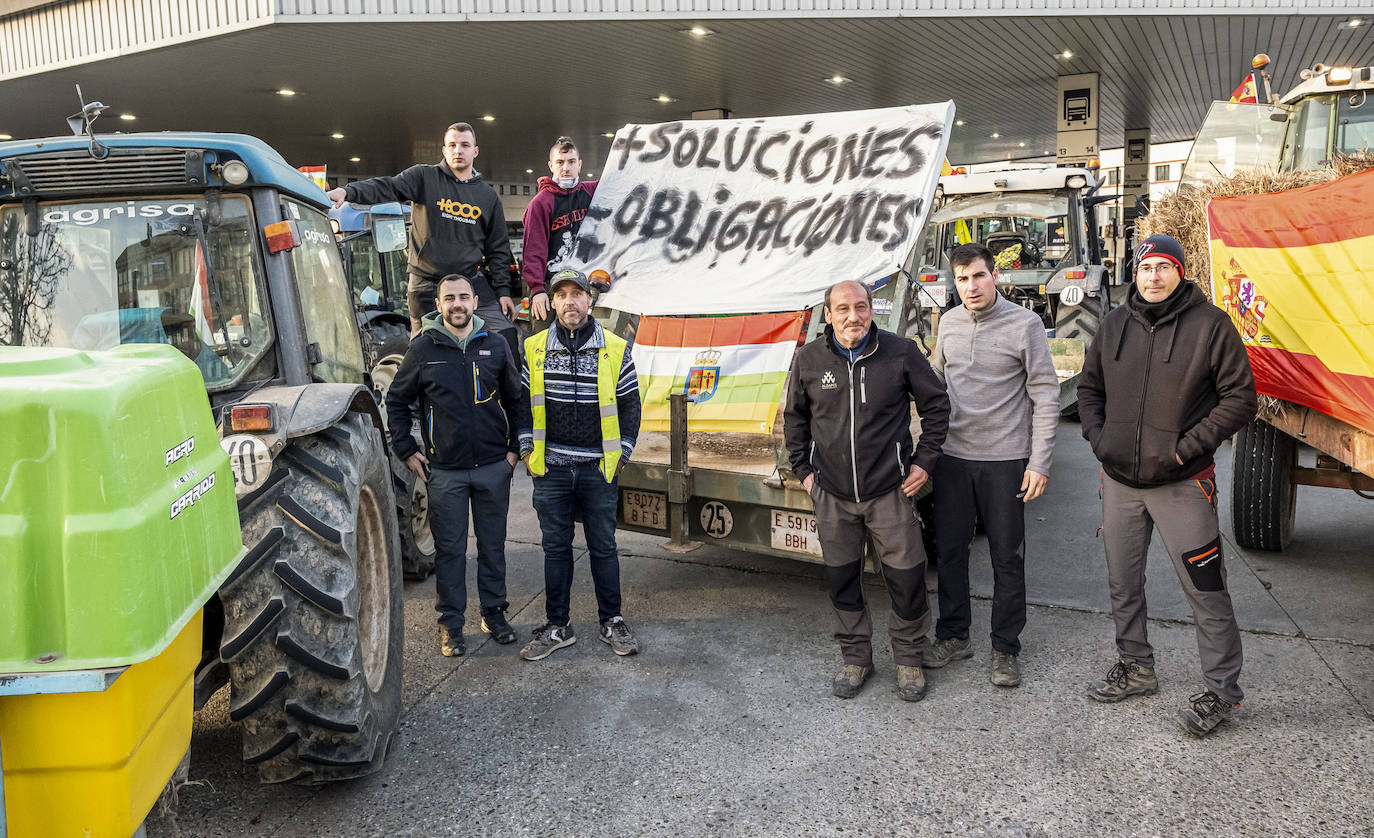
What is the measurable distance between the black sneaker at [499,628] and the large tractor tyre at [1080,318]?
25.8 ft

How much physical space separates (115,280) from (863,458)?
2914 millimetres

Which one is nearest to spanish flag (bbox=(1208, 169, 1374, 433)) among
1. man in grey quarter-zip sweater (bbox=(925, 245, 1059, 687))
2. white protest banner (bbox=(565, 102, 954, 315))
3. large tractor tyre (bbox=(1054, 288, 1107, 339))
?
man in grey quarter-zip sweater (bbox=(925, 245, 1059, 687))

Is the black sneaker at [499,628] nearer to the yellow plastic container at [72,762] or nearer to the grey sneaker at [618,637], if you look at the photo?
the grey sneaker at [618,637]

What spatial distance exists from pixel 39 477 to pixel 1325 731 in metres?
4.18

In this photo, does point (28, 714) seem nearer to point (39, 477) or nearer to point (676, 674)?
point (39, 477)

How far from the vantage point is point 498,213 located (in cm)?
584

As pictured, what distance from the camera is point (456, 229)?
5684 millimetres

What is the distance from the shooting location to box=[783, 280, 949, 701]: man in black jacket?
3.90 meters

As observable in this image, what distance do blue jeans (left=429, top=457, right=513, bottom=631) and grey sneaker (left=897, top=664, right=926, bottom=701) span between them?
193 cm

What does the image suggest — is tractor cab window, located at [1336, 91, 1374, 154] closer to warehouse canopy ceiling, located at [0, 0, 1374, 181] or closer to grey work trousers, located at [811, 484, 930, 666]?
grey work trousers, located at [811, 484, 930, 666]

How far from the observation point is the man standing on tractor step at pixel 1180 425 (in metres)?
3.48

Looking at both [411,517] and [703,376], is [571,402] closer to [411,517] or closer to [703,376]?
[703,376]

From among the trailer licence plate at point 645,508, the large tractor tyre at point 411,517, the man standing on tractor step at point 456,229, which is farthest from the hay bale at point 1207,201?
the large tractor tyre at point 411,517

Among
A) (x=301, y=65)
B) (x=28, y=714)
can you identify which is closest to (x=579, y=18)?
(x=301, y=65)
